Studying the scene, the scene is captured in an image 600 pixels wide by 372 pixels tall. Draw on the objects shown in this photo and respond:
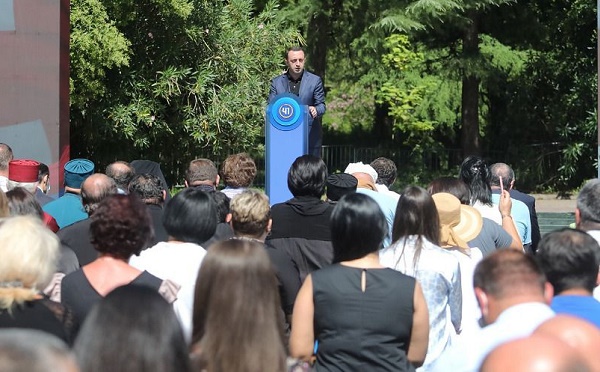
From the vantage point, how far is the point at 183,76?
19.2 m

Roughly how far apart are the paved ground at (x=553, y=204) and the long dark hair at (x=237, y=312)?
16.9 meters

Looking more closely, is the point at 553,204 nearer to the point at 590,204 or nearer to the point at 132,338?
the point at 590,204

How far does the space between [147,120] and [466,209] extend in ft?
44.2

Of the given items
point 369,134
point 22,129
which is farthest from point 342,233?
point 369,134

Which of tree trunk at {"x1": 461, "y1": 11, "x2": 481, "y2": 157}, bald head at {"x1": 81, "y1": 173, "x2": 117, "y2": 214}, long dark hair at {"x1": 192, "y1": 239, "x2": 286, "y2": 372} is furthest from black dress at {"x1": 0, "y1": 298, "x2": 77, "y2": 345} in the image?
tree trunk at {"x1": 461, "y1": 11, "x2": 481, "y2": 157}

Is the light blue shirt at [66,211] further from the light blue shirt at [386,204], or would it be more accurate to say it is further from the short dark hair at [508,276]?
the short dark hair at [508,276]

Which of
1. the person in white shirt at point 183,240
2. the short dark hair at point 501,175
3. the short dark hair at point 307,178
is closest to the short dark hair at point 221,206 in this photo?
the short dark hair at point 307,178

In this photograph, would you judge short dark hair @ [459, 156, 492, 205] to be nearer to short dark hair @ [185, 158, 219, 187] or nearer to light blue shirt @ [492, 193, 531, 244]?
light blue shirt @ [492, 193, 531, 244]

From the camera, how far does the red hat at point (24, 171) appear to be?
7.39 metres

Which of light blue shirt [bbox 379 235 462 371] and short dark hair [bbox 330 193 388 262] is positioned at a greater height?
short dark hair [bbox 330 193 388 262]

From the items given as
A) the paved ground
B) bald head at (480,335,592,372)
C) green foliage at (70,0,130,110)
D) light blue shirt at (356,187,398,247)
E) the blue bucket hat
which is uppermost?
green foliage at (70,0,130,110)

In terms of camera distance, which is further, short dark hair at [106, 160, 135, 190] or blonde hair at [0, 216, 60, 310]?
short dark hair at [106, 160, 135, 190]

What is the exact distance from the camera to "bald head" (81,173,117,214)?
621 cm

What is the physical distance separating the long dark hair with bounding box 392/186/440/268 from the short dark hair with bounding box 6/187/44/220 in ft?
6.75
